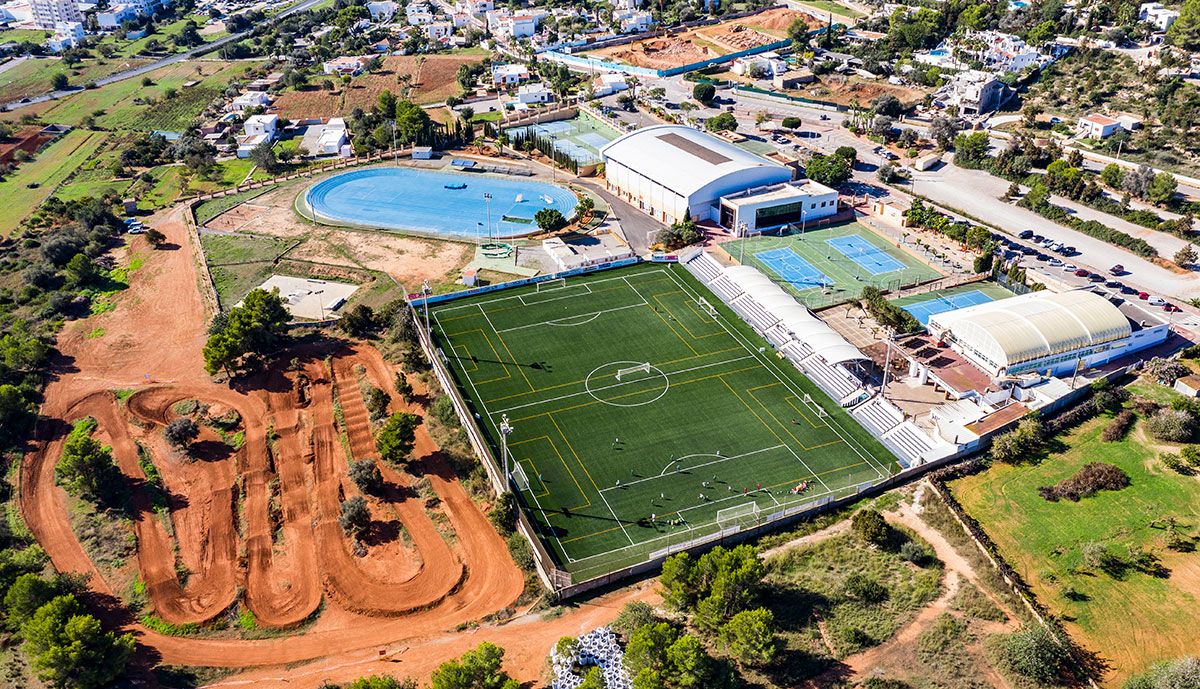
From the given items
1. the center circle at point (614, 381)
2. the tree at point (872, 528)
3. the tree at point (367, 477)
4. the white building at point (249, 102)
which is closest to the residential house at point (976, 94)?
the center circle at point (614, 381)

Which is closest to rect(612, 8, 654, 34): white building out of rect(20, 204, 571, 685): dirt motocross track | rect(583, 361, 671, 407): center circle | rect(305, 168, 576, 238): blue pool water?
rect(305, 168, 576, 238): blue pool water

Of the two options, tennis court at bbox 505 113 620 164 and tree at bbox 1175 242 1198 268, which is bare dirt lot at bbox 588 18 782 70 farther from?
tree at bbox 1175 242 1198 268

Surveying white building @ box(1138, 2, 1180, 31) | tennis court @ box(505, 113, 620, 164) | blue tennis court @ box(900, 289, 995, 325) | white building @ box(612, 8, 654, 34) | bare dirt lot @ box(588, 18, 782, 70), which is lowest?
blue tennis court @ box(900, 289, 995, 325)

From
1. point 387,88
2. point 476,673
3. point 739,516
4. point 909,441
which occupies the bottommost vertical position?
point 739,516

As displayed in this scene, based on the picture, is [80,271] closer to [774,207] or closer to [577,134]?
[577,134]

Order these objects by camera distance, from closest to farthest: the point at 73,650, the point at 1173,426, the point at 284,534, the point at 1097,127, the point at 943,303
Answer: the point at 73,650, the point at 284,534, the point at 1173,426, the point at 943,303, the point at 1097,127

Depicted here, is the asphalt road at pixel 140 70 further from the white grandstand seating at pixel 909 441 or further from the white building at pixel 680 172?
the white grandstand seating at pixel 909 441

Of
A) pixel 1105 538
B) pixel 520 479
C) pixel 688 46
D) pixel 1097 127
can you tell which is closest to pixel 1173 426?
pixel 1105 538
